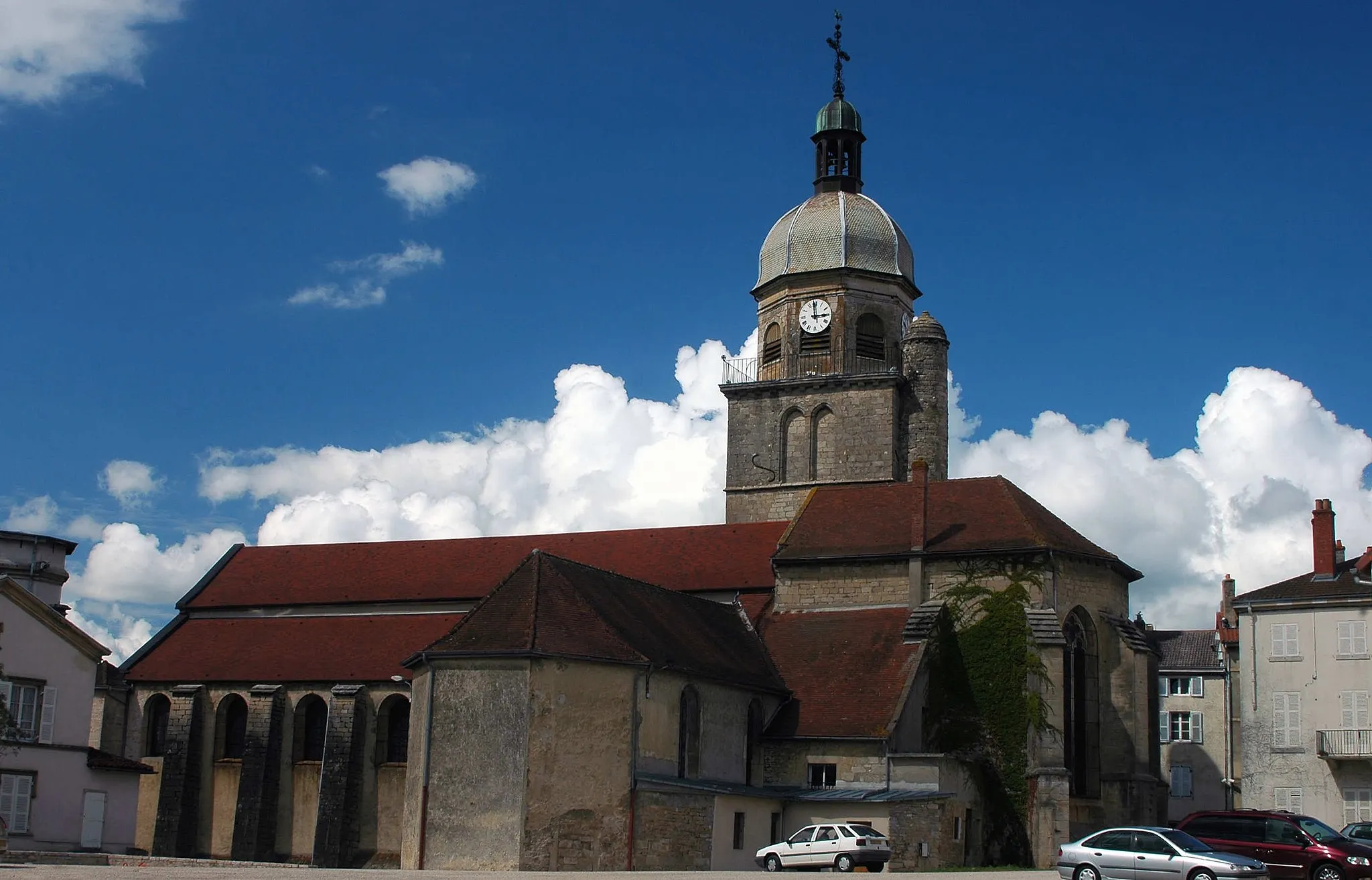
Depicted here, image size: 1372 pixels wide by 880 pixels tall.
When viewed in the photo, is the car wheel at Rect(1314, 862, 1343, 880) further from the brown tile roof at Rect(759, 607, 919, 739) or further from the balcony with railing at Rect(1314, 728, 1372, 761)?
the balcony with railing at Rect(1314, 728, 1372, 761)

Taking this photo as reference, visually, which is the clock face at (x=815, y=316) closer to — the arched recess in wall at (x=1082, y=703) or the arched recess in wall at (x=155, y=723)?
the arched recess in wall at (x=1082, y=703)

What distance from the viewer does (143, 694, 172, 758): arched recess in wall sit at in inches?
1772

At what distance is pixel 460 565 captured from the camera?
47500mm

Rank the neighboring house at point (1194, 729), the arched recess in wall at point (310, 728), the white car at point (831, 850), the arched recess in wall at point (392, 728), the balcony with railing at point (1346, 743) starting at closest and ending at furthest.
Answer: the white car at point (831, 850) → the arched recess in wall at point (392, 728) → the balcony with railing at point (1346, 743) → the arched recess in wall at point (310, 728) → the neighboring house at point (1194, 729)

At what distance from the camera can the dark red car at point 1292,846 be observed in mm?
26078

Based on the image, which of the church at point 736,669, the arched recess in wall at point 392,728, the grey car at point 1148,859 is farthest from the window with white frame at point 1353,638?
the arched recess in wall at point 392,728

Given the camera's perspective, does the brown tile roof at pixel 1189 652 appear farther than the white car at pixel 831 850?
Yes

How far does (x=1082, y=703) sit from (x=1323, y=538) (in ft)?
36.2

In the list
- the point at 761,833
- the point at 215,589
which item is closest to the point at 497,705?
the point at 761,833

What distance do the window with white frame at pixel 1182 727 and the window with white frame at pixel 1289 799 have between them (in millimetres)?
18569

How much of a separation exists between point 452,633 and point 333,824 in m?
9.65

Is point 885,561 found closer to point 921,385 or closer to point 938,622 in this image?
point 938,622

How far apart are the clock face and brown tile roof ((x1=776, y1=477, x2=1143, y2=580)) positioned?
26.0ft

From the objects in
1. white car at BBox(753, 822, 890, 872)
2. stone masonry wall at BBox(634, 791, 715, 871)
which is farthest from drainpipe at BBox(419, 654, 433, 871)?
white car at BBox(753, 822, 890, 872)
